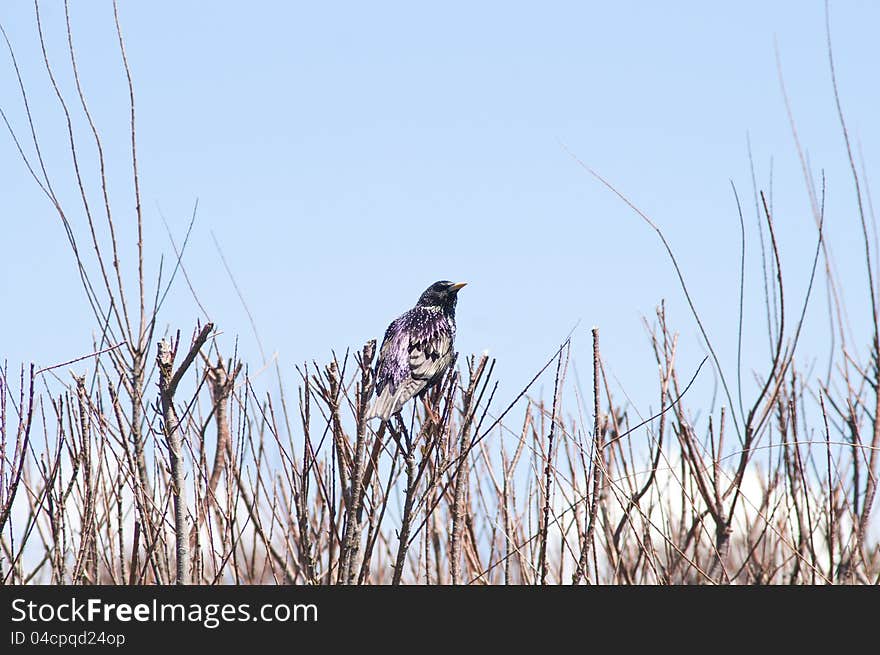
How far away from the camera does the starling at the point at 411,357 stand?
4.20 metres

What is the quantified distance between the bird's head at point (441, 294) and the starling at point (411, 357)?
0.48ft

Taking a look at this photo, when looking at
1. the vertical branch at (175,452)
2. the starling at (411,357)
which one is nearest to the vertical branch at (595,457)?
the starling at (411,357)

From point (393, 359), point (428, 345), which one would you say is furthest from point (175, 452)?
point (428, 345)

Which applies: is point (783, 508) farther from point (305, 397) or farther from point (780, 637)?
point (305, 397)

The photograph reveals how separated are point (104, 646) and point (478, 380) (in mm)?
1524

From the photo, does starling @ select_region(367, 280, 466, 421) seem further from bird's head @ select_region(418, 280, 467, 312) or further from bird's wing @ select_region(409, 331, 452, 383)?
bird's head @ select_region(418, 280, 467, 312)

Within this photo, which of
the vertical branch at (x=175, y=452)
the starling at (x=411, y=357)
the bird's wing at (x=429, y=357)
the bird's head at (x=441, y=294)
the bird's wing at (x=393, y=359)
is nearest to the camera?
the vertical branch at (x=175, y=452)

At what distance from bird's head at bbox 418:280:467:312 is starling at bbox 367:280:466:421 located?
15 centimetres

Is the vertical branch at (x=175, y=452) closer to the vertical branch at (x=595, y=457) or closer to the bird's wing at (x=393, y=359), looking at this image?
the bird's wing at (x=393, y=359)

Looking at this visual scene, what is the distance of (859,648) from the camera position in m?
3.21

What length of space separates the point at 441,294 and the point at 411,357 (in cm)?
138

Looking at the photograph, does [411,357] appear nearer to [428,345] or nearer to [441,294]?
[428,345]

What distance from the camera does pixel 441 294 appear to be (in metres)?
5.92

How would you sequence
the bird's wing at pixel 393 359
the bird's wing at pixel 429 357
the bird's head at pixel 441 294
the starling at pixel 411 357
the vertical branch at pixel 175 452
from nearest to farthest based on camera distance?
the vertical branch at pixel 175 452
the starling at pixel 411 357
the bird's wing at pixel 393 359
the bird's wing at pixel 429 357
the bird's head at pixel 441 294
